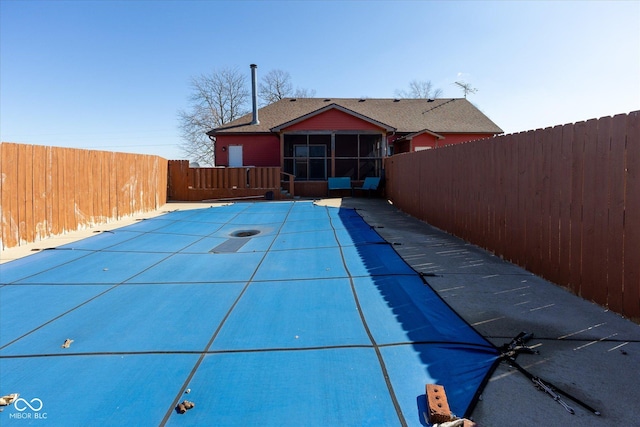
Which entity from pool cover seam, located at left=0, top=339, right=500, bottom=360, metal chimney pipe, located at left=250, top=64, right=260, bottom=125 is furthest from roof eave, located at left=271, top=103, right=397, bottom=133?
pool cover seam, located at left=0, top=339, right=500, bottom=360

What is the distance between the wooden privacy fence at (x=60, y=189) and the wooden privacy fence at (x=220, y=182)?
13.3 feet

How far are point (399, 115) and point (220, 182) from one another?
1105 centimetres

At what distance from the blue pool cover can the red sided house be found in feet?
38.6

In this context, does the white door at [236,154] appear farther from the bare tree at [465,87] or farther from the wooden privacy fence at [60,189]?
the bare tree at [465,87]

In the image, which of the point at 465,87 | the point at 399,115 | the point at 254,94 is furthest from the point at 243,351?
the point at 465,87

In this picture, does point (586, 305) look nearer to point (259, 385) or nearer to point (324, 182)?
point (259, 385)

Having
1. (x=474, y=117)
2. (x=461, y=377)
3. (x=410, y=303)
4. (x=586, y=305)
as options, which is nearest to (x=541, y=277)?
(x=586, y=305)

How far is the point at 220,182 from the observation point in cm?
1602

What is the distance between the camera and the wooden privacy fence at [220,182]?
15797 millimetres

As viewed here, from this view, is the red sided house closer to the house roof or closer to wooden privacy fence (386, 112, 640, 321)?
the house roof

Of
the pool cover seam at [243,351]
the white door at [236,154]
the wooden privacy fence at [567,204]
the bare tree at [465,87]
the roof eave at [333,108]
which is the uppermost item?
the bare tree at [465,87]

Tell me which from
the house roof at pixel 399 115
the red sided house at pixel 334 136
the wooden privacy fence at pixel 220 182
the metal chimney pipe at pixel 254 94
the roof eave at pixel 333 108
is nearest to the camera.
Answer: the wooden privacy fence at pixel 220 182

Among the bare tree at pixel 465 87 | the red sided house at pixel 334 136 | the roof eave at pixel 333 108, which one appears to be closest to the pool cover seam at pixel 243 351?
the red sided house at pixel 334 136

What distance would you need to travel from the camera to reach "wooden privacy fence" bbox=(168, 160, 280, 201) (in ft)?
51.8
